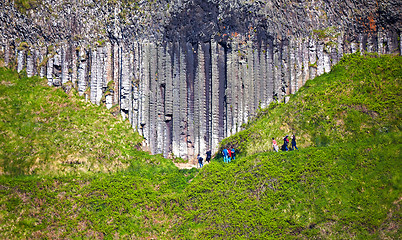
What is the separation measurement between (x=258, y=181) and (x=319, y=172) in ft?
10.0

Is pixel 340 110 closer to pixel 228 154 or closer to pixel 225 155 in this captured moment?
pixel 228 154

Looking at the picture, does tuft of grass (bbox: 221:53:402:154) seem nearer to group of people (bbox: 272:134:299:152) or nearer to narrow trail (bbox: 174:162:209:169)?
group of people (bbox: 272:134:299:152)

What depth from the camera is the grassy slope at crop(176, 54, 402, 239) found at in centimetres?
2270

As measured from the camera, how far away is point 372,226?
72.7 feet

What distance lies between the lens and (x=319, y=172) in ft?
79.4

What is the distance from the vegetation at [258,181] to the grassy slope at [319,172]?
0.17 ft

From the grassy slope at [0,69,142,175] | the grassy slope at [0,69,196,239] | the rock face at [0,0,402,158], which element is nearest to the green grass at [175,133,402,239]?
the grassy slope at [0,69,196,239]

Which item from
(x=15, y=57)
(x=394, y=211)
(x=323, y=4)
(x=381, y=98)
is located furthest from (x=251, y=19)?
(x=15, y=57)

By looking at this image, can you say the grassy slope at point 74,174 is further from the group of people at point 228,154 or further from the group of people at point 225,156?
the group of people at point 228,154

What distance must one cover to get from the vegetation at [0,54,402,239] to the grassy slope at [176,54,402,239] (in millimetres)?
53

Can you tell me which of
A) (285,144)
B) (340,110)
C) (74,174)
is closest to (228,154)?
(285,144)

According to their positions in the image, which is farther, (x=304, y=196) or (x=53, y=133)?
(x=53, y=133)

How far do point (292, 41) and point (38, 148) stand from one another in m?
16.3

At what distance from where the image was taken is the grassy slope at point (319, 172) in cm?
2270
